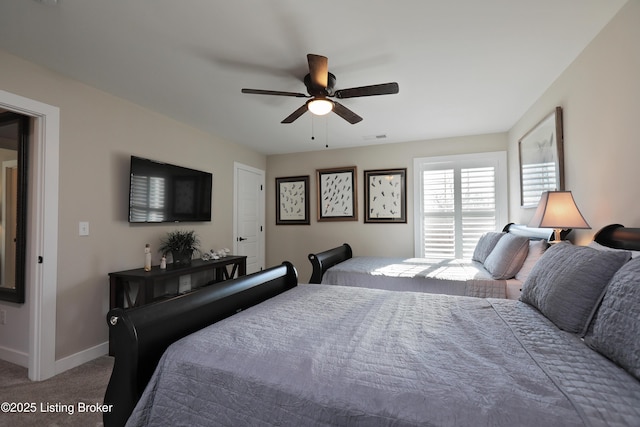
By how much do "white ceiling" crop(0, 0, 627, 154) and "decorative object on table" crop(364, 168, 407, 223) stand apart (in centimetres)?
151

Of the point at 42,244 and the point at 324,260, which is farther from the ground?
the point at 42,244

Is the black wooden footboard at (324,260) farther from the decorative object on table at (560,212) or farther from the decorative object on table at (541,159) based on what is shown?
the decorative object on table at (541,159)

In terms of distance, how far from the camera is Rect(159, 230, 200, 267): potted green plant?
3285 millimetres

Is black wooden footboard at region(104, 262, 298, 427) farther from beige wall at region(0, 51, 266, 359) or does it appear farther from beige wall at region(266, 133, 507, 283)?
beige wall at region(266, 133, 507, 283)

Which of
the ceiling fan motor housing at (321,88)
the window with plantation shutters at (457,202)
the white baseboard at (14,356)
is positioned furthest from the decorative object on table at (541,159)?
the white baseboard at (14,356)

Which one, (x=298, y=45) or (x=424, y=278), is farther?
(x=424, y=278)

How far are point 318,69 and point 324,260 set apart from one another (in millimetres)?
2028

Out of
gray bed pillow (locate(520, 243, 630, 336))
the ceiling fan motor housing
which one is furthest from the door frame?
gray bed pillow (locate(520, 243, 630, 336))

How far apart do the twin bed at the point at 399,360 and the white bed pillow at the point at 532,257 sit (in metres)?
0.86

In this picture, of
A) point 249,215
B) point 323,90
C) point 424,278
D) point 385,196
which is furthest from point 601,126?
point 249,215

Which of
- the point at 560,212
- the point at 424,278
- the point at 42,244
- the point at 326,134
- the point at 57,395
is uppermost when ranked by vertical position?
the point at 326,134

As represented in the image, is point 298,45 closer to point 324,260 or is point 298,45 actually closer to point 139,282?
point 324,260

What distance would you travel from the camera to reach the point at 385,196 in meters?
4.62

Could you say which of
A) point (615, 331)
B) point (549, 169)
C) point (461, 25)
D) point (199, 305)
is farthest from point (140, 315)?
point (549, 169)
